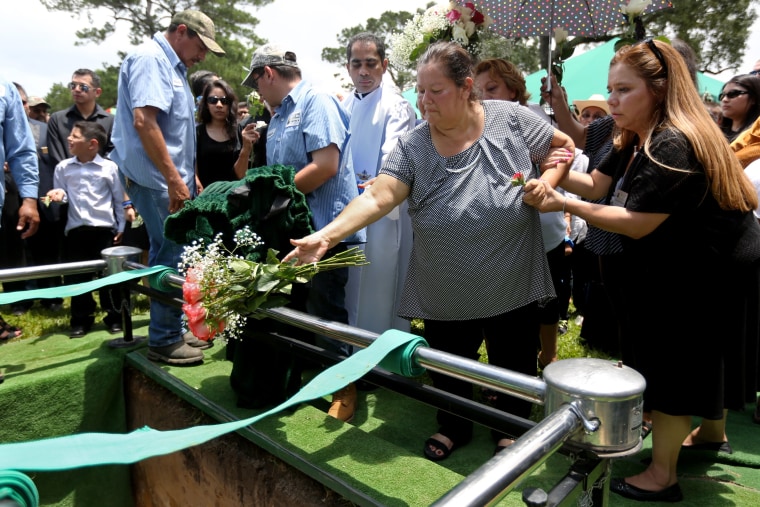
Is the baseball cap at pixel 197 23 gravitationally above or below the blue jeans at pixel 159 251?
above

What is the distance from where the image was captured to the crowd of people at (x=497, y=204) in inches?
79.4

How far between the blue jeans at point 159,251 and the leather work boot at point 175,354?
0.08 feet

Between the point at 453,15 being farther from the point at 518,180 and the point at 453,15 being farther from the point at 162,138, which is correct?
the point at 162,138

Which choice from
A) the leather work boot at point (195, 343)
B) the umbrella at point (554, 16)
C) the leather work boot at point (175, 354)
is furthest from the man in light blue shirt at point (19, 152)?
the umbrella at point (554, 16)

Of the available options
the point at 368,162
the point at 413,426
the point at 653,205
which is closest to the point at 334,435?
the point at 413,426

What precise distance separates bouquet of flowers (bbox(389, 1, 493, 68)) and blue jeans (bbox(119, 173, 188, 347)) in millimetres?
1744

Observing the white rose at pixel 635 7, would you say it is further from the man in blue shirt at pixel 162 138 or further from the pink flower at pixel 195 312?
the pink flower at pixel 195 312

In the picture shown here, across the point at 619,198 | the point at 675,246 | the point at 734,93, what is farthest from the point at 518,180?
the point at 734,93

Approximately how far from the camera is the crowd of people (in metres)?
2.02

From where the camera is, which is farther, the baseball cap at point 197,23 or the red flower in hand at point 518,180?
the baseball cap at point 197,23

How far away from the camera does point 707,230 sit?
6.59 feet

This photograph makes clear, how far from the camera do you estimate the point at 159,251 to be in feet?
10.4

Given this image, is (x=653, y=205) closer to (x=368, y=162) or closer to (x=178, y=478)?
(x=368, y=162)

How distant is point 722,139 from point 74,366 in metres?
3.12
